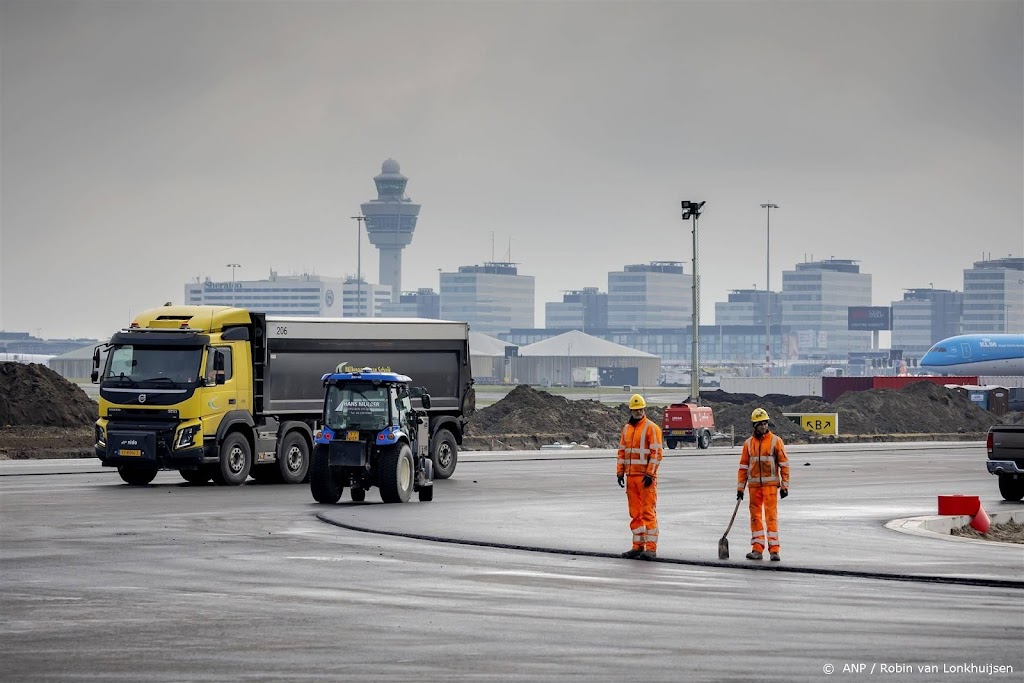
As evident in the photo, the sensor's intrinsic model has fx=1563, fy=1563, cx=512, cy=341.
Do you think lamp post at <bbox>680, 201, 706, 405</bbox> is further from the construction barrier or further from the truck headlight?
the construction barrier

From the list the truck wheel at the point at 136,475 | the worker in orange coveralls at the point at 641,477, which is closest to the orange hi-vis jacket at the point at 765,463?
the worker in orange coveralls at the point at 641,477

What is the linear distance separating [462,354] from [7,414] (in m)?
26.2

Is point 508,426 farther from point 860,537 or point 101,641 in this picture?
point 101,641

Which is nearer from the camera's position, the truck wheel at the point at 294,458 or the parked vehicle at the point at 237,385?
the parked vehicle at the point at 237,385

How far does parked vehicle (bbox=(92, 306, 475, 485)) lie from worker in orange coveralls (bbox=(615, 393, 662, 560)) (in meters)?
15.4

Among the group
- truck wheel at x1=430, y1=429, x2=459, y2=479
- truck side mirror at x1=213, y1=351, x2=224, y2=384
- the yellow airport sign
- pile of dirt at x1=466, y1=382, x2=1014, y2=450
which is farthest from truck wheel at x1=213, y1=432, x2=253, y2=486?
the yellow airport sign

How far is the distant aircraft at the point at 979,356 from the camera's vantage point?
385ft

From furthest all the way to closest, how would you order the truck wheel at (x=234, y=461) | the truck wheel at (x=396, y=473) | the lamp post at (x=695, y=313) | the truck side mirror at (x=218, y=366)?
the lamp post at (x=695, y=313)
the truck wheel at (x=234, y=461)
the truck side mirror at (x=218, y=366)
the truck wheel at (x=396, y=473)

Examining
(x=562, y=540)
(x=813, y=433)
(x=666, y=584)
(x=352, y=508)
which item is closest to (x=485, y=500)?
(x=352, y=508)

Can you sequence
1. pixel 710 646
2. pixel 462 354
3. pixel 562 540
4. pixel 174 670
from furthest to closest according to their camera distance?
pixel 462 354
pixel 562 540
pixel 710 646
pixel 174 670

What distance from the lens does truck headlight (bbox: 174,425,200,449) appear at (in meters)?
32.8

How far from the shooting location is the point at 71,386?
61781mm

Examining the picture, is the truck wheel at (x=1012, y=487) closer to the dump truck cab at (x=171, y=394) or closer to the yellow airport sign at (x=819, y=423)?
the dump truck cab at (x=171, y=394)

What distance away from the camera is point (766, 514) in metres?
19.1
